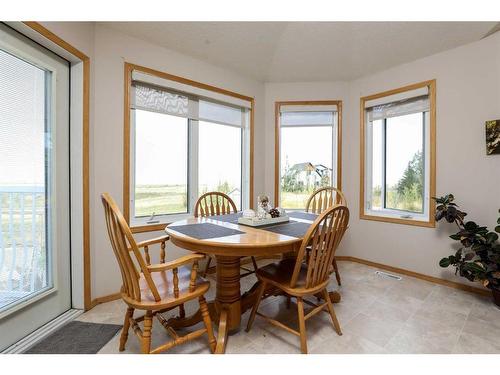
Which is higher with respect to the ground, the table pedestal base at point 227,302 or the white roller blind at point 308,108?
the white roller blind at point 308,108

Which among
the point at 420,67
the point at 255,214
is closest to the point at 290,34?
the point at 420,67

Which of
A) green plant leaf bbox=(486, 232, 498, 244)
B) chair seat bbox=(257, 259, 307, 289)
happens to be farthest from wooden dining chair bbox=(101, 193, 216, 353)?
green plant leaf bbox=(486, 232, 498, 244)

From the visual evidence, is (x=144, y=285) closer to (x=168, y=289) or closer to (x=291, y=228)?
(x=168, y=289)

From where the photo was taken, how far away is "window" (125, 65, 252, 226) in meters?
2.37

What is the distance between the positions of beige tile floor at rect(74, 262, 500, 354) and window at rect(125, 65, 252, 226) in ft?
3.31

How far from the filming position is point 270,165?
133 inches

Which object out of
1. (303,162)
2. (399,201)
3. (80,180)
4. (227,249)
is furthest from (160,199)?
(399,201)

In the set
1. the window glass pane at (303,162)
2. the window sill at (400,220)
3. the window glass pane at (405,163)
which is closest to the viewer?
the window sill at (400,220)

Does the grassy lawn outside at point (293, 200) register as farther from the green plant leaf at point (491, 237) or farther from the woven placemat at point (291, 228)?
the green plant leaf at point (491, 237)

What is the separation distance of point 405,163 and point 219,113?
2.34 meters

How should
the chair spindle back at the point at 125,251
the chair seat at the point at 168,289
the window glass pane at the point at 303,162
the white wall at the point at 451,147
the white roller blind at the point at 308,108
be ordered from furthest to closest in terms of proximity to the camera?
the window glass pane at the point at 303,162, the white roller blind at the point at 308,108, the white wall at the point at 451,147, the chair seat at the point at 168,289, the chair spindle back at the point at 125,251

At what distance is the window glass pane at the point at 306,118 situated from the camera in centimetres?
329

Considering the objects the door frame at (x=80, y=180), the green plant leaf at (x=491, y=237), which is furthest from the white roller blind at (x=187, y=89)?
the green plant leaf at (x=491, y=237)

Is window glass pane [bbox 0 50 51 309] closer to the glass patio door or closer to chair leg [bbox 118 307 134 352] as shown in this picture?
the glass patio door
